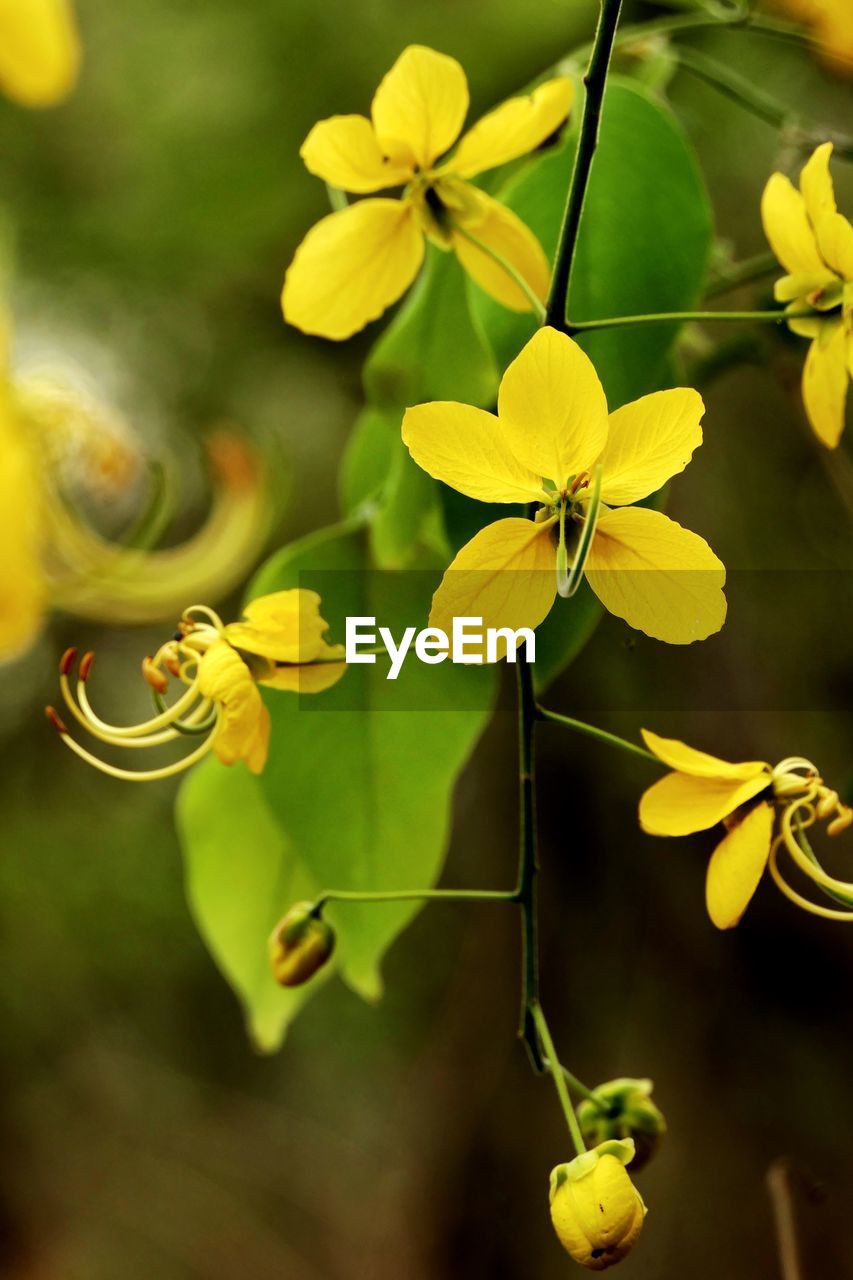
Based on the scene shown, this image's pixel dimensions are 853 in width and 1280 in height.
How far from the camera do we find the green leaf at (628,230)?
33 centimetres

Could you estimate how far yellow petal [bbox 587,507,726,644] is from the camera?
23 centimetres

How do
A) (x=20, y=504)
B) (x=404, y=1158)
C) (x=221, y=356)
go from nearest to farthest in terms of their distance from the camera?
(x=20, y=504)
(x=221, y=356)
(x=404, y=1158)

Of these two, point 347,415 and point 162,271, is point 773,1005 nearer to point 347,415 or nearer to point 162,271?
point 347,415

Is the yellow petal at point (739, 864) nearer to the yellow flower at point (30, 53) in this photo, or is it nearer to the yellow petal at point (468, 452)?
the yellow petal at point (468, 452)

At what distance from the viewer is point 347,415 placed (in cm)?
111

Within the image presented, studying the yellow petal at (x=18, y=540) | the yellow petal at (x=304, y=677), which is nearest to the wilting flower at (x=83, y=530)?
the yellow petal at (x=18, y=540)

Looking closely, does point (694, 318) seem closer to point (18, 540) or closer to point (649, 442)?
point (649, 442)

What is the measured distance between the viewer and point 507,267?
0.28 metres

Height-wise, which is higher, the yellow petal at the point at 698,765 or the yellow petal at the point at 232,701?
the yellow petal at the point at 232,701

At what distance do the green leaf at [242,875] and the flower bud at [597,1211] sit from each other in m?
0.17

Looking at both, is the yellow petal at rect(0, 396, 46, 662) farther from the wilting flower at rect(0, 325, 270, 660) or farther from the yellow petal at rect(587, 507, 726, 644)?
the yellow petal at rect(587, 507, 726, 644)

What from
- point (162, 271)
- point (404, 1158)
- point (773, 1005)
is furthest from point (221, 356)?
point (404, 1158)

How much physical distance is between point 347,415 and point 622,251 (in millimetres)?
780

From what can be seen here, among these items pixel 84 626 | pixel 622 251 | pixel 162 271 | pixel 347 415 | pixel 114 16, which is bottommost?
pixel 622 251
